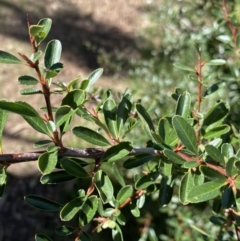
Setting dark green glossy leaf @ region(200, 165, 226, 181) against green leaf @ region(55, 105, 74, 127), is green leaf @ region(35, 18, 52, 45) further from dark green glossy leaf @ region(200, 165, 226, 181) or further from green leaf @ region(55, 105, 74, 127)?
dark green glossy leaf @ region(200, 165, 226, 181)

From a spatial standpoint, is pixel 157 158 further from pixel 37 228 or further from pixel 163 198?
pixel 37 228

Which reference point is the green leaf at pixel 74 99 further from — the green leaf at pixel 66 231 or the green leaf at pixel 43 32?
the green leaf at pixel 66 231

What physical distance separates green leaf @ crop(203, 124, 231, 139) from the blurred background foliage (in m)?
0.23

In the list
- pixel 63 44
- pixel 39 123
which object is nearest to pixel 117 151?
pixel 39 123

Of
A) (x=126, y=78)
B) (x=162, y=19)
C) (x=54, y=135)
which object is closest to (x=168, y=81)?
A: (x=162, y=19)

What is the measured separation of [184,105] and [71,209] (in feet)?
1.25

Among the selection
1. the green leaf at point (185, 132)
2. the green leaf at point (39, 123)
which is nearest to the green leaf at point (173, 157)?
the green leaf at point (185, 132)

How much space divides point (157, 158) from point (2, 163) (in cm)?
37

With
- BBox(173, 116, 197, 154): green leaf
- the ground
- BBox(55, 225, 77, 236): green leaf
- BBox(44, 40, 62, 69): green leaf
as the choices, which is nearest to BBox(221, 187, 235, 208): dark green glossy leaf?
BBox(173, 116, 197, 154): green leaf

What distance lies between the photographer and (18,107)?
95cm

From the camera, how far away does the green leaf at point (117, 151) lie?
1045mm

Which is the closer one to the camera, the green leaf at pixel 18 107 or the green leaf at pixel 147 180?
the green leaf at pixel 18 107

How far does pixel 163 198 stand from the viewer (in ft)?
3.87

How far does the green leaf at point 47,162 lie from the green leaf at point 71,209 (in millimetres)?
104
